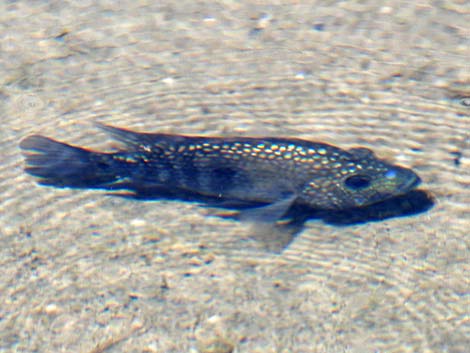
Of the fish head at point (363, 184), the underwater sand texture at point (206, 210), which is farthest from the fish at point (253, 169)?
the underwater sand texture at point (206, 210)

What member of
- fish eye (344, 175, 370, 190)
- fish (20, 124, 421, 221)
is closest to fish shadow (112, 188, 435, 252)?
fish (20, 124, 421, 221)

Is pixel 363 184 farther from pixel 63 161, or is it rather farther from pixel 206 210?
pixel 63 161

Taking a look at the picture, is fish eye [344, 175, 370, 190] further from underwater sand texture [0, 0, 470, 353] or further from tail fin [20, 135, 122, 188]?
tail fin [20, 135, 122, 188]

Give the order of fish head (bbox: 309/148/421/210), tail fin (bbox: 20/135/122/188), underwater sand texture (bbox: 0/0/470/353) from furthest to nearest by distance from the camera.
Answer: tail fin (bbox: 20/135/122/188), fish head (bbox: 309/148/421/210), underwater sand texture (bbox: 0/0/470/353)

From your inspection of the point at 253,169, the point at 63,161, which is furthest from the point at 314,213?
the point at 63,161

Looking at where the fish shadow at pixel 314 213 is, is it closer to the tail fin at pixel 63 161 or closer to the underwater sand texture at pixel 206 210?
the underwater sand texture at pixel 206 210

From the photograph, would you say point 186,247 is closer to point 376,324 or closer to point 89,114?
point 376,324

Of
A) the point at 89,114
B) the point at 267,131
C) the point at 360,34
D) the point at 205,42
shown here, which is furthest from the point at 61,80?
the point at 360,34
